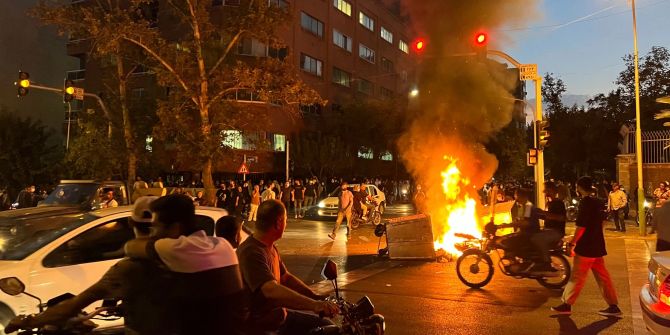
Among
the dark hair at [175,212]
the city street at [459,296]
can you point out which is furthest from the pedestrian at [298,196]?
the dark hair at [175,212]

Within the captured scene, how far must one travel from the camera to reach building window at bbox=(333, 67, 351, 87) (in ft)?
149

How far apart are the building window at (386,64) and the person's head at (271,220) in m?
53.0

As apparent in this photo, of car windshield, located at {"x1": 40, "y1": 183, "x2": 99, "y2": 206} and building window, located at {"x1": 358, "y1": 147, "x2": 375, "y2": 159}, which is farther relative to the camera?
building window, located at {"x1": 358, "y1": 147, "x2": 375, "y2": 159}

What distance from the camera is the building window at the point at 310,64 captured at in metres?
40.3

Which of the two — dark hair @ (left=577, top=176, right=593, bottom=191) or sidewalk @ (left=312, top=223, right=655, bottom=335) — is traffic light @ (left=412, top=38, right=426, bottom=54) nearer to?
sidewalk @ (left=312, top=223, right=655, bottom=335)

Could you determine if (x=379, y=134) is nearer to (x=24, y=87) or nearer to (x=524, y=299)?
(x=24, y=87)

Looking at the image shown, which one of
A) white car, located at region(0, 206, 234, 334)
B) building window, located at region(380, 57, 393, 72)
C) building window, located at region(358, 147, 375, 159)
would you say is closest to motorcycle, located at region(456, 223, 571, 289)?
white car, located at region(0, 206, 234, 334)

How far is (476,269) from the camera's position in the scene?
8766 mm

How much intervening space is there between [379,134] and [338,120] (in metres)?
3.44

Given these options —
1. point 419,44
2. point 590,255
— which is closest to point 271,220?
point 590,255

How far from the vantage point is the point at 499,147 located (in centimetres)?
4253

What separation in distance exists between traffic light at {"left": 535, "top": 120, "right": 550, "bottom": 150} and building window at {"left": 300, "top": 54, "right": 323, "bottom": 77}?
27011mm

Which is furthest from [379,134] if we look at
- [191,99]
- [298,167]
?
[191,99]

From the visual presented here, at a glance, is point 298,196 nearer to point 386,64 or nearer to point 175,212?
point 175,212
